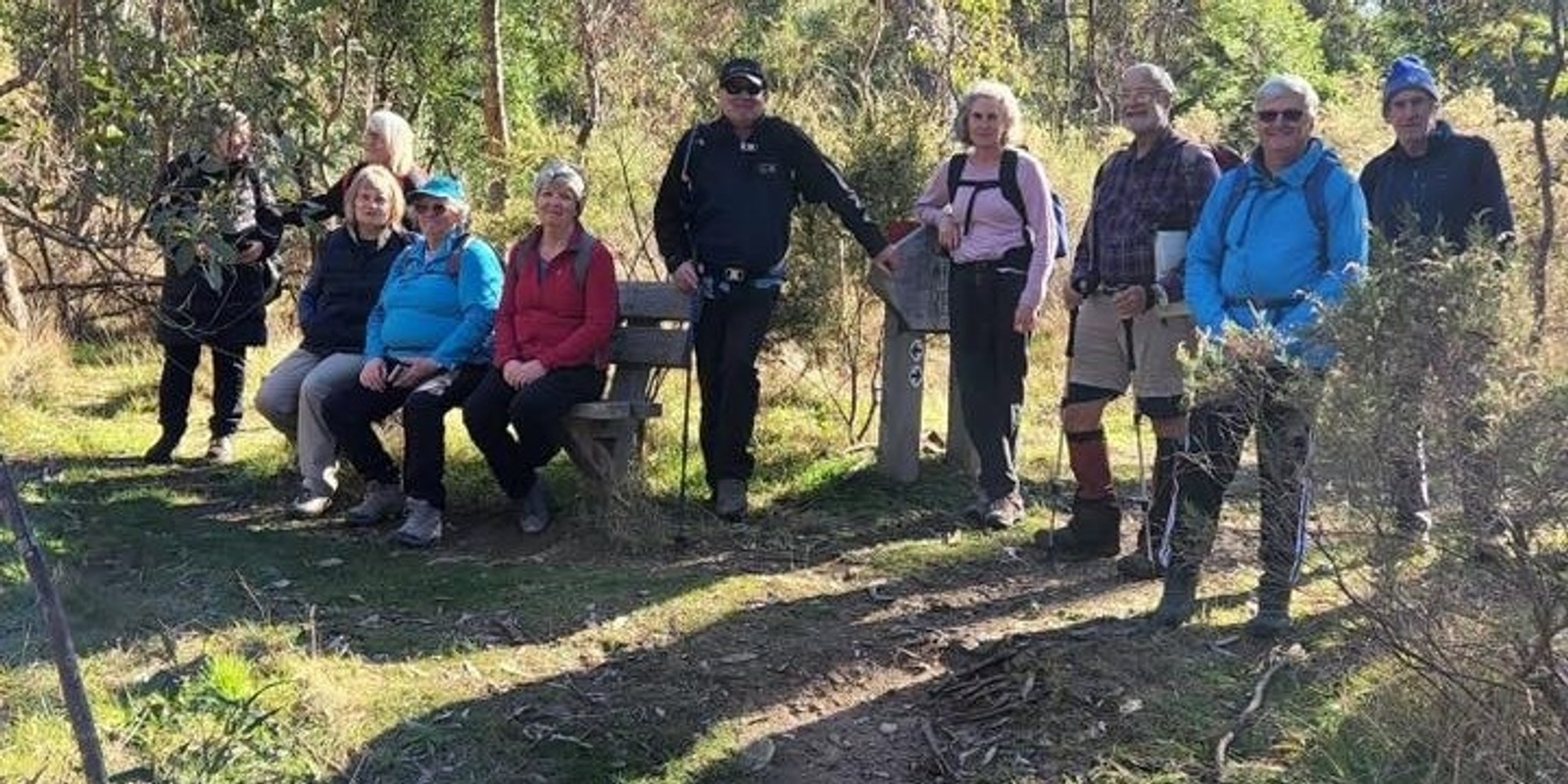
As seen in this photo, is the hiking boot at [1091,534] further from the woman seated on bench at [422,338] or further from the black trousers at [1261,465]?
the woman seated on bench at [422,338]

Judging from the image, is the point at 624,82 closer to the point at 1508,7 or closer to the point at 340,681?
the point at 1508,7

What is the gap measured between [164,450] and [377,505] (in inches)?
66.0

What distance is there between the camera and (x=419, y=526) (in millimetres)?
5688

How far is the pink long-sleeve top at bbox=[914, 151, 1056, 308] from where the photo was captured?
218 inches

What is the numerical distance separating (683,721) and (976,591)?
4.79 feet

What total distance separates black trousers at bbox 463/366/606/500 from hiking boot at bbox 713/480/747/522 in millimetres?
653

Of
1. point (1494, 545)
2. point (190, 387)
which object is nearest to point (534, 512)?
point (190, 387)

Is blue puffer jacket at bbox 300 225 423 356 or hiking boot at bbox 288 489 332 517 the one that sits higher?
blue puffer jacket at bbox 300 225 423 356

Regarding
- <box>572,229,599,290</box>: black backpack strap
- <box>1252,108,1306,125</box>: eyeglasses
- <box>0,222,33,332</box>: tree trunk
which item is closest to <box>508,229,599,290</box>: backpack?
<box>572,229,599,290</box>: black backpack strap

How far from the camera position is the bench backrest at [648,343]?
5.99 m

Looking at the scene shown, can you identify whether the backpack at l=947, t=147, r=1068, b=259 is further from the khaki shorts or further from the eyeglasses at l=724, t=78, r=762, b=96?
the eyeglasses at l=724, t=78, r=762, b=96

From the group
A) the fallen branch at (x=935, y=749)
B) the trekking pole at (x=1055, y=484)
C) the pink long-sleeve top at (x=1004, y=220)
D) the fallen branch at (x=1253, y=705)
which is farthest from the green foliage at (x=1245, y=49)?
the fallen branch at (x=935, y=749)

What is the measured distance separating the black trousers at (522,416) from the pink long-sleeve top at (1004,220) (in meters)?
1.58

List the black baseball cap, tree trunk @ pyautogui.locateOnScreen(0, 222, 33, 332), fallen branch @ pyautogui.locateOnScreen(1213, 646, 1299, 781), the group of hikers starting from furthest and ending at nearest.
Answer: tree trunk @ pyautogui.locateOnScreen(0, 222, 33, 332) < the black baseball cap < the group of hikers < fallen branch @ pyautogui.locateOnScreen(1213, 646, 1299, 781)
